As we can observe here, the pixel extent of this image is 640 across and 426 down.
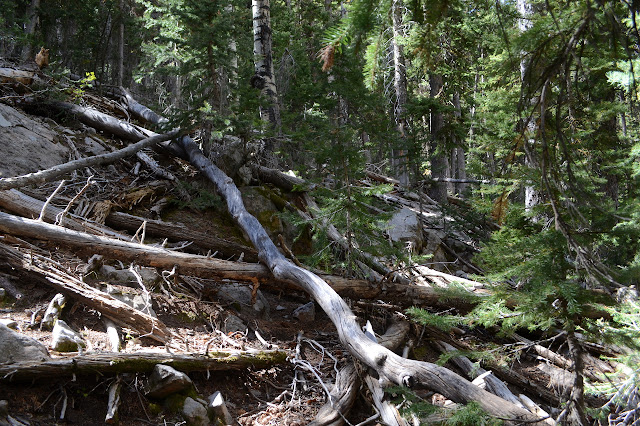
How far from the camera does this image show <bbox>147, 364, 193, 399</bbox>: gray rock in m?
3.93

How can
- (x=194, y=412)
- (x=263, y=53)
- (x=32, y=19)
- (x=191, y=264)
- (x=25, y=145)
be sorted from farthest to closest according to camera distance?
1. (x=32, y=19)
2. (x=263, y=53)
3. (x=25, y=145)
4. (x=191, y=264)
5. (x=194, y=412)

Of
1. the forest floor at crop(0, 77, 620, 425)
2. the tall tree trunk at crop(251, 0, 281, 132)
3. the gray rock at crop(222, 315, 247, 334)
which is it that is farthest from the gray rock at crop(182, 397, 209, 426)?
the tall tree trunk at crop(251, 0, 281, 132)

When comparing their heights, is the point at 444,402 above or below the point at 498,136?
below

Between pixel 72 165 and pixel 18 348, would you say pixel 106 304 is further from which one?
pixel 72 165

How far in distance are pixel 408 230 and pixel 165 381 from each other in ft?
22.6

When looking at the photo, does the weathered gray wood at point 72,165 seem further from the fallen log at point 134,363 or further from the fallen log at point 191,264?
the fallen log at point 134,363

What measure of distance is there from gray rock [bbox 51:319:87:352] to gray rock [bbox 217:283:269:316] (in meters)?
2.24

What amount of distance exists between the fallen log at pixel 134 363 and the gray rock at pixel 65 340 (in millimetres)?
320

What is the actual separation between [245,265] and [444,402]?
3278mm

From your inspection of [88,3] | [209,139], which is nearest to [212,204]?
[209,139]

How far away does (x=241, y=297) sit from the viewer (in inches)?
253

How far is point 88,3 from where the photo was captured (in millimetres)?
14102

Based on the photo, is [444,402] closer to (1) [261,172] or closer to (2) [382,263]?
(2) [382,263]

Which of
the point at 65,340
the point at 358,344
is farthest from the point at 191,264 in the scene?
the point at 358,344
